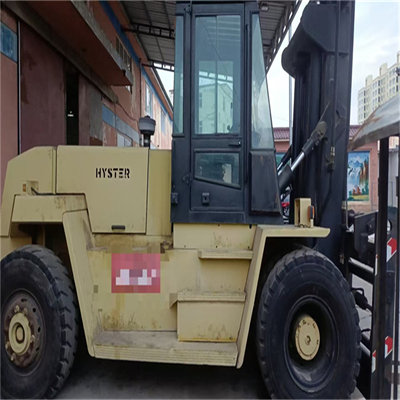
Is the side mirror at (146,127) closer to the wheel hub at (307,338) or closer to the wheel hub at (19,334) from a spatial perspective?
the wheel hub at (19,334)

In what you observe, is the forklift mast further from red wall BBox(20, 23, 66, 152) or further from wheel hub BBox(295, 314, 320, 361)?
red wall BBox(20, 23, 66, 152)

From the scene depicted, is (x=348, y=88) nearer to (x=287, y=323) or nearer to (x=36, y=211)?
(x=287, y=323)

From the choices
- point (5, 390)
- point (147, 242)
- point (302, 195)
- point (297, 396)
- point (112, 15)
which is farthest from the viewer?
point (112, 15)

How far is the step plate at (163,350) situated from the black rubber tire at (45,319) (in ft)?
0.92

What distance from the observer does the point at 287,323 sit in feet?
7.39

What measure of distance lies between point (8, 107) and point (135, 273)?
142 inches

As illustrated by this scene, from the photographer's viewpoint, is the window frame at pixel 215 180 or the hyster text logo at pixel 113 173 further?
the hyster text logo at pixel 113 173

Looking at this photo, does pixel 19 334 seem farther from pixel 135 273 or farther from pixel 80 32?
pixel 80 32

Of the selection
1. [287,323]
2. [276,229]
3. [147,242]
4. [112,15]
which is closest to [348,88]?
[276,229]

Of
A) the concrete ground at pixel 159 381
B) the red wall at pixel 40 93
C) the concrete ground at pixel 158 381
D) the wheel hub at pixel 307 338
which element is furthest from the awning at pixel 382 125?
the red wall at pixel 40 93

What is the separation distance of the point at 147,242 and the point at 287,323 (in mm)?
1399

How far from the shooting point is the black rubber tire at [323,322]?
220 centimetres

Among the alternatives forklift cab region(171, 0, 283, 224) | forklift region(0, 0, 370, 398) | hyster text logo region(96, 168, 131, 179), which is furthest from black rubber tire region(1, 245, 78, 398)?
forklift cab region(171, 0, 283, 224)

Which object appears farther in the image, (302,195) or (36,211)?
(302,195)
